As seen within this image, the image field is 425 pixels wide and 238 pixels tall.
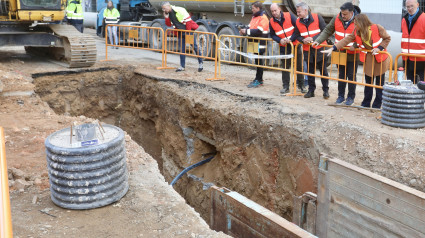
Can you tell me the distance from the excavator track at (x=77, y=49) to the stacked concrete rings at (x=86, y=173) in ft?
23.3

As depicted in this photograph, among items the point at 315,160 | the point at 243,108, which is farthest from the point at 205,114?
the point at 315,160

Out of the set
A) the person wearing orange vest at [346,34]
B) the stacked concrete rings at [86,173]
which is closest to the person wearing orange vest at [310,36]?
the person wearing orange vest at [346,34]

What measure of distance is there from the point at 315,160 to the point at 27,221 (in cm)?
411

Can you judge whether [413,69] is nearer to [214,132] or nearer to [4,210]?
[214,132]

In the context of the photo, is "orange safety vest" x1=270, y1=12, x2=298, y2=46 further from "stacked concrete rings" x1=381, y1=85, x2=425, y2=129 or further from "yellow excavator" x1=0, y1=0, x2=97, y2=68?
"yellow excavator" x1=0, y1=0, x2=97, y2=68

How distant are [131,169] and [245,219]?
159 cm

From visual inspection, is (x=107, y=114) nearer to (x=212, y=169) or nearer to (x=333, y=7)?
(x=212, y=169)

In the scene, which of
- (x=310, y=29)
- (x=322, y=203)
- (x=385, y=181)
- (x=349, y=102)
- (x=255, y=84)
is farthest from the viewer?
(x=255, y=84)

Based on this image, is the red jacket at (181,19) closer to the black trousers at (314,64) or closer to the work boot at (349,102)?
the black trousers at (314,64)

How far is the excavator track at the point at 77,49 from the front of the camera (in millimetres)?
11852

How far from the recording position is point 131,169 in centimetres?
609

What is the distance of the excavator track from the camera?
11.9m

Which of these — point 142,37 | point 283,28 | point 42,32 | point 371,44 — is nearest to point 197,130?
point 283,28

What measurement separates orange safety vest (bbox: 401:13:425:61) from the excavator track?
24.7ft
